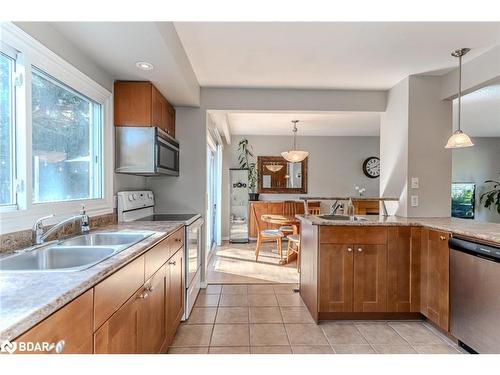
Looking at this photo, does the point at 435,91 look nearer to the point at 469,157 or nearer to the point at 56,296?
the point at 56,296

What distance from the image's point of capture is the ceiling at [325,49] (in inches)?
82.7

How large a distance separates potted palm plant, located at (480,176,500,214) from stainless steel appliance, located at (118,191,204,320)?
656 cm

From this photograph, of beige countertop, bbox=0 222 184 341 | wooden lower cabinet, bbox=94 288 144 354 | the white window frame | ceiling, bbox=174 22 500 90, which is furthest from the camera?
ceiling, bbox=174 22 500 90

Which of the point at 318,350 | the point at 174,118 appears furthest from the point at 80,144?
the point at 318,350

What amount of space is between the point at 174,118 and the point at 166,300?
2.16 m

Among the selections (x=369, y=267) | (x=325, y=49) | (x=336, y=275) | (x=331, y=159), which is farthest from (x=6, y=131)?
(x=331, y=159)

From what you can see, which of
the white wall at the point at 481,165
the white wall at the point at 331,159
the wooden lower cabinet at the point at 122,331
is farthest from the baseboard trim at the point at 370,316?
the white wall at the point at 481,165

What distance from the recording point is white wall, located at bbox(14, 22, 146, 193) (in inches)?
62.4

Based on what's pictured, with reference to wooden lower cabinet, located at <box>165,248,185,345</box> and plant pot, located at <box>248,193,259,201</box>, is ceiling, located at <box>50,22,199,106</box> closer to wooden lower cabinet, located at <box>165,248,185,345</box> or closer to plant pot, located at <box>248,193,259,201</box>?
wooden lower cabinet, located at <box>165,248,185,345</box>

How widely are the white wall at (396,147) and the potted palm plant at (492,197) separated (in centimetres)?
460

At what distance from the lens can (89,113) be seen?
7.68ft

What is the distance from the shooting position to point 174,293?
7.08 ft

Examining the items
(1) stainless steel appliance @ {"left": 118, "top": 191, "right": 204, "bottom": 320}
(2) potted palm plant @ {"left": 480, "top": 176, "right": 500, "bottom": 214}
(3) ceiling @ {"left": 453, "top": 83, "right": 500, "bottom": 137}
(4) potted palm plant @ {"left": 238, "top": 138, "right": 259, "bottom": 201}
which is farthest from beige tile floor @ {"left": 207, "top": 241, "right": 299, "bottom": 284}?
(2) potted palm plant @ {"left": 480, "top": 176, "right": 500, "bottom": 214}

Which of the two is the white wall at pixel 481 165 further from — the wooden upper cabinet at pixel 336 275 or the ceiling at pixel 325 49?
the wooden upper cabinet at pixel 336 275
